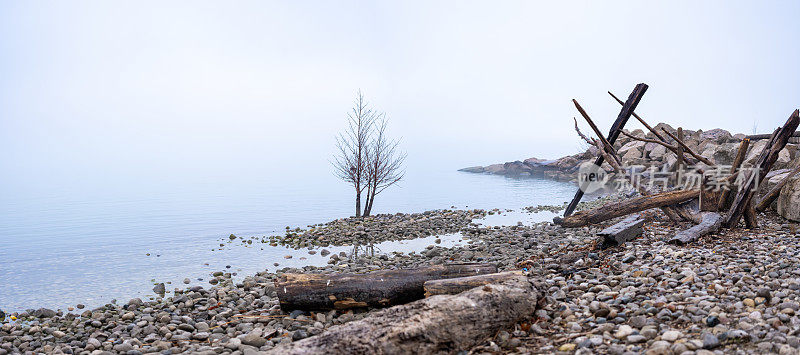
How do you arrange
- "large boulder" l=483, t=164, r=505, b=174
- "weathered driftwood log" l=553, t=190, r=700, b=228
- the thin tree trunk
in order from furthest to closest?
"large boulder" l=483, t=164, r=505, b=174 → the thin tree trunk → "weathered driftwood log" l=553, t=190, r=700, b=228

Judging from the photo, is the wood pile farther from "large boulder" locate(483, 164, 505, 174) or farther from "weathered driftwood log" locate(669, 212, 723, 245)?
"large boulder" locate(483, 164, 505, 174)

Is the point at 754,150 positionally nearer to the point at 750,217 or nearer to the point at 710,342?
the point at 750,217

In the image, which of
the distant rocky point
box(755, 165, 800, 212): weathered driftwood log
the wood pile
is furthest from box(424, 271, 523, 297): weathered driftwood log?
box(755, 165, 800, 212): weathered driftwood log

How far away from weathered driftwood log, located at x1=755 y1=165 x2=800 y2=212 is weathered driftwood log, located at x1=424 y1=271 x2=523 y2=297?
691 centimetres

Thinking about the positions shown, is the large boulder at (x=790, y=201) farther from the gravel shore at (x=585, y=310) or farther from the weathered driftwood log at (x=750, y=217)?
the weathered driftwood log at (x=750, y=217)

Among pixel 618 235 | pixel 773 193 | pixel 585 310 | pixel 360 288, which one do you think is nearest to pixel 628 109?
pixel 773 193

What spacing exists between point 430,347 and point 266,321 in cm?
252

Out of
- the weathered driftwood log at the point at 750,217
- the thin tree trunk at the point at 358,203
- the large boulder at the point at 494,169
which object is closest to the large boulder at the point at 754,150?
the weathered driftwood log at the point at 750,217

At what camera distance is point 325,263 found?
9023mm

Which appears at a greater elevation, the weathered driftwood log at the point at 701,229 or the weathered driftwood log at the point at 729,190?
the weathered driftwood log at the point at 729,190

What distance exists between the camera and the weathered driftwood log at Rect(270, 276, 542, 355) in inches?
131

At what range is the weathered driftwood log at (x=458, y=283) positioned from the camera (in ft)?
15.5

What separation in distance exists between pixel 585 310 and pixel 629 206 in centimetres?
558

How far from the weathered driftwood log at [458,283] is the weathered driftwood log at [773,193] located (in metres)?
6.91
